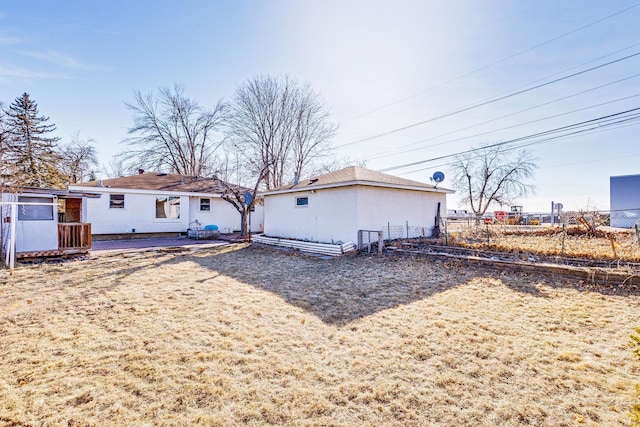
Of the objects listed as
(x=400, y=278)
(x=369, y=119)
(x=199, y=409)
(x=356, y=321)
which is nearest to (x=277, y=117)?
(x=369, y=119)

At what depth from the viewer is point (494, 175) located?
82.0 feet

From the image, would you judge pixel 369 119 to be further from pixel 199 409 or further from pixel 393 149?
pixel 199 409

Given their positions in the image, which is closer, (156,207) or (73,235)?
(73,235)

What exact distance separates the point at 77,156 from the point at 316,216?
93.8ft

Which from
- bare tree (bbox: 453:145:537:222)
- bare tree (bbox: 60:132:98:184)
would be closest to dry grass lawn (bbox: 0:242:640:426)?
bare tree (bbox: 453:145:537:222)

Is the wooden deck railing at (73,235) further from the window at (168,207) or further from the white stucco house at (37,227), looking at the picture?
the window at (168,207)

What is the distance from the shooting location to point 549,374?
2811 mm

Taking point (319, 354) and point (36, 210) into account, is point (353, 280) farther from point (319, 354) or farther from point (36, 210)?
point (36, 210)

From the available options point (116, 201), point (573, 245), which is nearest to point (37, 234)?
point (116, 201)

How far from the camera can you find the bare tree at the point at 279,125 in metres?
23.7

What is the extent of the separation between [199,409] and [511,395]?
2621 millimetres

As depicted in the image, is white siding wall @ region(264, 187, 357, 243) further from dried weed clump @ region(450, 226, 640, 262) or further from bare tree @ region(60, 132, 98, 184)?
bare tree @ region(60, 132, 98, 184)

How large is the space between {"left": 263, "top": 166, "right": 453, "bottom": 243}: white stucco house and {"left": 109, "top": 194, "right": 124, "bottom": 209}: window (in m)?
8.47

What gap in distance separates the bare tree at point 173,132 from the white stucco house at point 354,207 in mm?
15175
